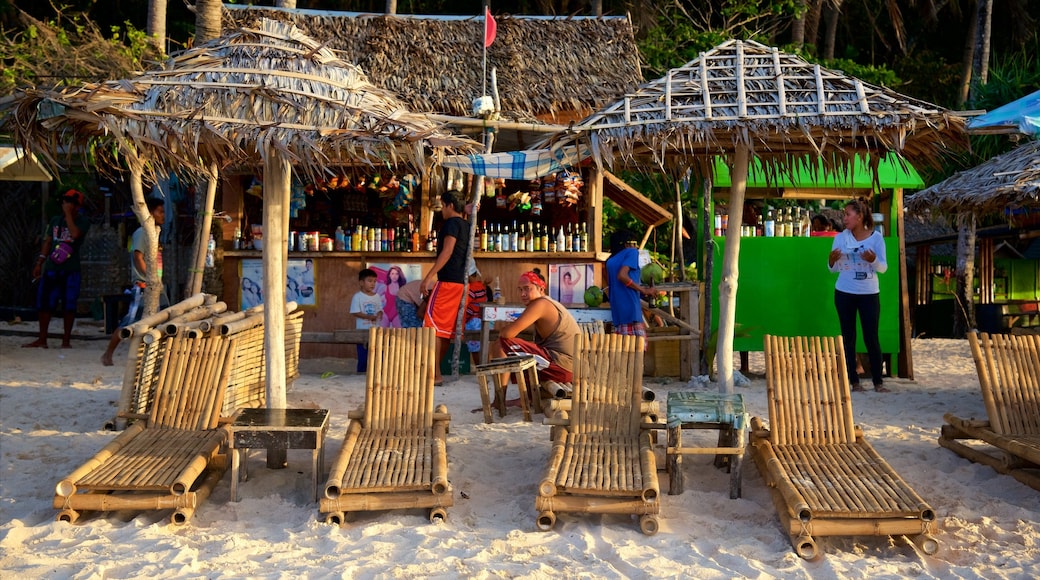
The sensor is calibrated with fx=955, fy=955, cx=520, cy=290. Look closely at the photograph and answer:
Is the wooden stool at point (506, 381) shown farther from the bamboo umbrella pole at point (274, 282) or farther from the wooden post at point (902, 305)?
the wooden post at point (902, 305)

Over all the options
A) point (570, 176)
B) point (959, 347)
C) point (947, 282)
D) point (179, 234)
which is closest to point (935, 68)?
point (947, 282)

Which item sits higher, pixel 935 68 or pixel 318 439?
pixel 935 68

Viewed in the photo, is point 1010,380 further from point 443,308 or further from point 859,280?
point 443,308

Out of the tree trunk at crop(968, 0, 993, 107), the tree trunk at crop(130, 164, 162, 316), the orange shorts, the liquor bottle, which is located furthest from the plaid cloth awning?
the tree trunk at crop(968, 0, 993, 107)

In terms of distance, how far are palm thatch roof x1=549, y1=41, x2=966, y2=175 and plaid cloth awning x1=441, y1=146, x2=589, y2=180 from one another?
0.93 ft

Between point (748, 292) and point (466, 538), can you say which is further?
point (748, 292)

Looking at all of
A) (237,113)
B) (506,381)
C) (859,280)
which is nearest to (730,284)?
(506,381)

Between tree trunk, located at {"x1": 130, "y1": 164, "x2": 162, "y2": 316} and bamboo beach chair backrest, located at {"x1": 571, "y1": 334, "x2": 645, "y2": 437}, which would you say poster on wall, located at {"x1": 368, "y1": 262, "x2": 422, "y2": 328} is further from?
bamboo beach chair backrest, located at {"x1": 571, "y1": 334, "x2": 645, "y2": 437}

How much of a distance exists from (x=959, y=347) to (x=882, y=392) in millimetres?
4656

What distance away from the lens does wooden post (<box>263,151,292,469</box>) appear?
5.82 m

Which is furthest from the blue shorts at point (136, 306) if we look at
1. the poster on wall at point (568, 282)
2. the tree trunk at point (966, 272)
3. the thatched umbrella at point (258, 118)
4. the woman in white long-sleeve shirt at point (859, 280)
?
the tree trunk at point (966, 272)

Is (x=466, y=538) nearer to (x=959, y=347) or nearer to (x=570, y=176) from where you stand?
(x=570, y=176)

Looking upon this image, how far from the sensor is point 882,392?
8289 mm

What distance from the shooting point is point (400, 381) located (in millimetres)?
5902
